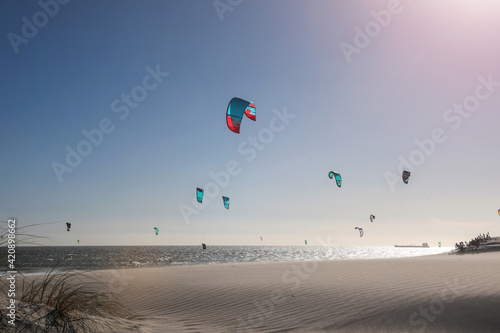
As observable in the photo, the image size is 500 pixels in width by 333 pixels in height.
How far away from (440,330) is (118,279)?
32.0 feet

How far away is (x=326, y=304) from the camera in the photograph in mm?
6961

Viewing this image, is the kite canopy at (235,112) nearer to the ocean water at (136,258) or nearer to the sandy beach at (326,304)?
the sandy beach at (326,304)

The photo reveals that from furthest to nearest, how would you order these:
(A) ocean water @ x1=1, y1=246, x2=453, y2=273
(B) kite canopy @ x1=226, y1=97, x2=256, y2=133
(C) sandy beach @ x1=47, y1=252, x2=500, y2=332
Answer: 1. (A) ocean water @ x1=1, y1=246, x2=453, y2=273
2. (B) kite canopy @ x1=226, y1=97, x2=256, y2=133
3. (C) sandy beach @ x1=47, y1=252, x2=500, y2=332

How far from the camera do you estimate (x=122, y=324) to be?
200 inches

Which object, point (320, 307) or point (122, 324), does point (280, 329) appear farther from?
point (122, 324)

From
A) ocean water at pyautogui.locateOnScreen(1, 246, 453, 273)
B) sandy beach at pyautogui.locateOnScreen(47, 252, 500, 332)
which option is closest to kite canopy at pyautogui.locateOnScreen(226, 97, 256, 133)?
sandy beach at pyautogui.locateOnScreen(47, 252, 500, 332)

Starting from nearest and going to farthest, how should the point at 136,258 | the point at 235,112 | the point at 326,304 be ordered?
1. the point at 326,304
2. the point at 235,112
3. the point at 136,258

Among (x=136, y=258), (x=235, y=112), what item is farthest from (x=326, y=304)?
(x=136, y=258)

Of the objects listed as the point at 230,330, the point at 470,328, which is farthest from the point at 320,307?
the point at 470,328

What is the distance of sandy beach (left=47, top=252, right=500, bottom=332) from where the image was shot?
5.77 meters

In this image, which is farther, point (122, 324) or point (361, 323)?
point (361, 323)

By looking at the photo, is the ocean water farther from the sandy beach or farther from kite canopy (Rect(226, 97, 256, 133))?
kite canopy (Rect(226, 97, 256, 133))

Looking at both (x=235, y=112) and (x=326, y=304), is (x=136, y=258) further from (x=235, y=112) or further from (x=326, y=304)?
(x=326, y=304)

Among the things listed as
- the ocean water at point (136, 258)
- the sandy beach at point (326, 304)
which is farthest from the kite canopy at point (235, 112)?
the ocean water at point (136, 258)
